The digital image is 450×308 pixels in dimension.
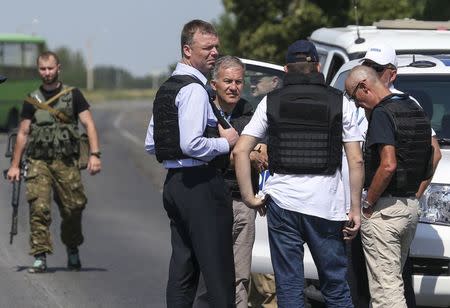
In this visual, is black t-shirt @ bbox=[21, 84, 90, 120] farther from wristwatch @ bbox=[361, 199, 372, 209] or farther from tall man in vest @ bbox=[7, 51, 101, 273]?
wristwatch @ bbox=[361, 199, 372, 209]

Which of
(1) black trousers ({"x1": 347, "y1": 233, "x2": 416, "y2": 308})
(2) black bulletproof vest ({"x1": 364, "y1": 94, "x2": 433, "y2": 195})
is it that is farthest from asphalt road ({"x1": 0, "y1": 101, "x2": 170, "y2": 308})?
(2) black bulletproof vest ({"x1": 364, "y1": 94, "x2": 433, "y2": 195})

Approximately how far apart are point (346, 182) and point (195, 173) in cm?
98

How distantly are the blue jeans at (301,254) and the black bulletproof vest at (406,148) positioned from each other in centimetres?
53

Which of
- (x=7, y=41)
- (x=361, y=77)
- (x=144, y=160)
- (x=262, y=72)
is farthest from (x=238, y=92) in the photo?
(x=7, y=41)

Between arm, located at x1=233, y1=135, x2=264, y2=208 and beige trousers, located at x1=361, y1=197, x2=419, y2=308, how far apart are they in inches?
29.5

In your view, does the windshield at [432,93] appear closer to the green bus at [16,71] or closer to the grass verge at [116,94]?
the green bus at [16,71]

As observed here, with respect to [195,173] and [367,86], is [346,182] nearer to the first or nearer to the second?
[367,86]

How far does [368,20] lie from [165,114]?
24561mm

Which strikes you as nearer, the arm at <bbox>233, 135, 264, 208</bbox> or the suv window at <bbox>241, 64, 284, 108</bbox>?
the arm at <bbox>233, 135, 264, 208</bbox>

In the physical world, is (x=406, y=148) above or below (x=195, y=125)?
below

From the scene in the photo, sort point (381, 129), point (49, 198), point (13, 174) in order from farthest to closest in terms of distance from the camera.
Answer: point (49, 198)
point (13, 174)
point (381, 129)

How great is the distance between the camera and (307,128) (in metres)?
7.70

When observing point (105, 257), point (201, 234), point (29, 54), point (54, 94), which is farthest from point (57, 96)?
point (29, 54)

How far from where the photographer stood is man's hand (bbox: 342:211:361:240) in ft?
25.3
